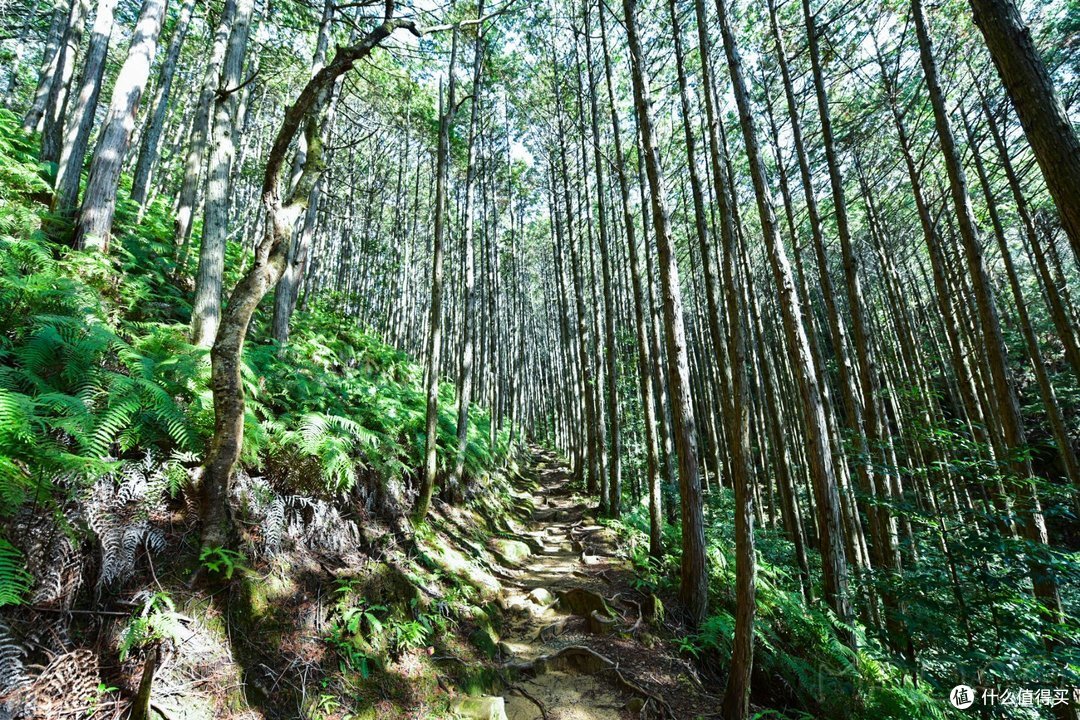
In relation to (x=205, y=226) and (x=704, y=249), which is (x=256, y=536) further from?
(x=704, y=249)

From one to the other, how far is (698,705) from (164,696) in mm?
4138

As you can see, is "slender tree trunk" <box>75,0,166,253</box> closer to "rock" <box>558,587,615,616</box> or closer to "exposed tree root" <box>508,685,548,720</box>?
"exposed tree root" <box>508,685,548,720</box>

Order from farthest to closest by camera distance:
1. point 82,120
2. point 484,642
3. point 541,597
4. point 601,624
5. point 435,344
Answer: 1. point 82,120
2. point 435,344
3. point 541,597
4. point 601,624
5. point 484,642

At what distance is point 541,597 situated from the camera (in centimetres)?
578

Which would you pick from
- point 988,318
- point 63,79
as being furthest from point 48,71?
point 988,318

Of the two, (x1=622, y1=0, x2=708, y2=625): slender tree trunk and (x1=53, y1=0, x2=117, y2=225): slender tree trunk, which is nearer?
(x1=622, y1=0, x2=708, y2=625): slender tree trunk

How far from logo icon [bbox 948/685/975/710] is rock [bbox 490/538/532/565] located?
17.1 ft

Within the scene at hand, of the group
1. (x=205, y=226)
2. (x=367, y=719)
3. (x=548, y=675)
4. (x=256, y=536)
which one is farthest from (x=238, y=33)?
(x=548, y=675)

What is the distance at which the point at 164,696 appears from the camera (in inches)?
98.9

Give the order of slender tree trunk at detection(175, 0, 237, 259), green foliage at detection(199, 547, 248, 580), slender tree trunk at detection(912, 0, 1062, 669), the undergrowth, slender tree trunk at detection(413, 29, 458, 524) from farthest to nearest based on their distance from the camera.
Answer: slender tree trunk at detection(175, 0, 237, 259), slender tree trunk at detection(413, 29, 458, 524), slender tree trunk at detection(912, 0, 1062, 669), green foliage at detection(199, 547, 248, 580), the undergrowth

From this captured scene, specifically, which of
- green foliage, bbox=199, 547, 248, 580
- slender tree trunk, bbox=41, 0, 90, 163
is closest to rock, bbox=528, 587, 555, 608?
green foliage, bbox=199, 547, 248, 580

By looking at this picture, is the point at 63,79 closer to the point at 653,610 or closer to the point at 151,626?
the point at 151,626

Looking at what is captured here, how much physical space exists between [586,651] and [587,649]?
20 mm

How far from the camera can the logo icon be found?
3.90 m
